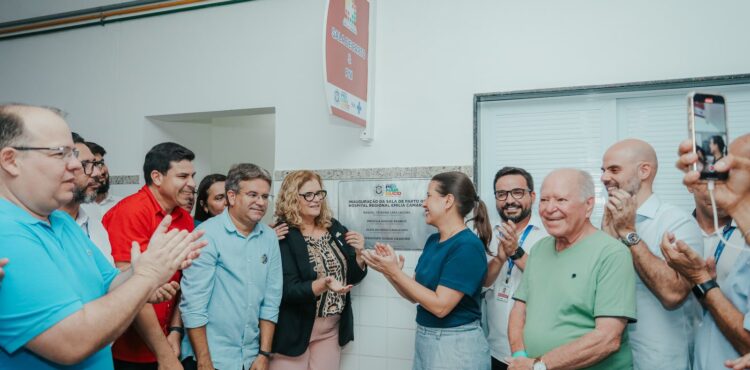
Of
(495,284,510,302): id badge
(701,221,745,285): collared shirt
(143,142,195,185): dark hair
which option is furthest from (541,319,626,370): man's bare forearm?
(143,142,195,185): dark hair

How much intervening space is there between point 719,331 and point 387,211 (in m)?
2.25

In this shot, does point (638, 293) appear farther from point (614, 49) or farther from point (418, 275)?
point (614, 49)

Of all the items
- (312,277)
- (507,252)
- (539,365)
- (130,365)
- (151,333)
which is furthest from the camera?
(312,277)

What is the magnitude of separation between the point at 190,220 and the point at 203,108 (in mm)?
1586

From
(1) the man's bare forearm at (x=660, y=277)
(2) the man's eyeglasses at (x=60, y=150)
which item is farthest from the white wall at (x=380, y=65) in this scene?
(2) the man's eyeglasses at (x=60, y=150)

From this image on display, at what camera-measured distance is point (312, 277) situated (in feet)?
10.3

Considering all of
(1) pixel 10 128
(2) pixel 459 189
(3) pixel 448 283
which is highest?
(1) pixel 10 128

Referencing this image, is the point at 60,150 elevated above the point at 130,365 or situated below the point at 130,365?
above

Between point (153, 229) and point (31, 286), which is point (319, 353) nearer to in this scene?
point (153, 229)

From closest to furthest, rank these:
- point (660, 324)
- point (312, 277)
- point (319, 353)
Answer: point (660, 324), point (312, 277), point (319, 353)

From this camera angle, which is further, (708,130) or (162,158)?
(162,158)

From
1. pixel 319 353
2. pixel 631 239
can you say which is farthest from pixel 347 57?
pixel 631 239

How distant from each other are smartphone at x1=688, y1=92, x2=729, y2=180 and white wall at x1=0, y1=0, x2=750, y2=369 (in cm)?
163

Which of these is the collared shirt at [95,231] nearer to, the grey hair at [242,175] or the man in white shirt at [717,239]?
the grey hair at [242,175]
